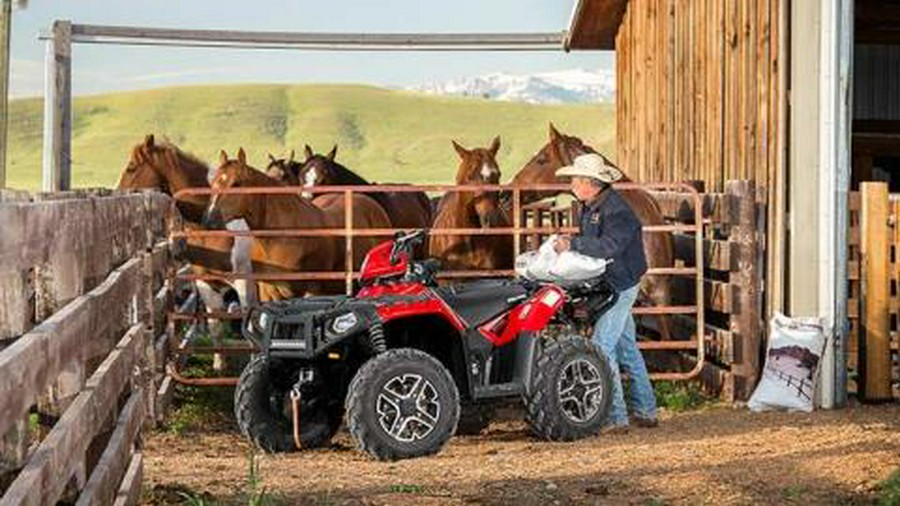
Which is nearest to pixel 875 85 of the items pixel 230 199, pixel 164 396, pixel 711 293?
pixel 711 293

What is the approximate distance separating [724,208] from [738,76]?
1.35 m

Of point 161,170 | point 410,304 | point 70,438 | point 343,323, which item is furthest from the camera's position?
point 161,170

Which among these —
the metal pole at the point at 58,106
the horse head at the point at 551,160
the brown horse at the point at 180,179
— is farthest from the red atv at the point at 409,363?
the metal pole at the point at 58,106

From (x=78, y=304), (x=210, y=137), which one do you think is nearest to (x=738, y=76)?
(x=78, y=304)

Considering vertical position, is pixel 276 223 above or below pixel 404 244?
above

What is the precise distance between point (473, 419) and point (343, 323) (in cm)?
191

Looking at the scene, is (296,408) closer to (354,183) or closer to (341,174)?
(354,183)

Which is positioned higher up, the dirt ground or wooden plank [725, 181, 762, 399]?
wooden plank [725, 181, 762, 399]

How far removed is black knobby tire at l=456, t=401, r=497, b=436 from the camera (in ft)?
33.9

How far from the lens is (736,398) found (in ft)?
39.8

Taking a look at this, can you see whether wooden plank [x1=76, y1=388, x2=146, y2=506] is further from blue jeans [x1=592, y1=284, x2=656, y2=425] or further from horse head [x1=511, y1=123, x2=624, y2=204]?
horse head [x1=511, y1=123, x2=624, y2=204]

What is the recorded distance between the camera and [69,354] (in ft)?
14.8

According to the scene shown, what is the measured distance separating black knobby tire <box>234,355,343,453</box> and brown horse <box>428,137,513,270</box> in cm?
417

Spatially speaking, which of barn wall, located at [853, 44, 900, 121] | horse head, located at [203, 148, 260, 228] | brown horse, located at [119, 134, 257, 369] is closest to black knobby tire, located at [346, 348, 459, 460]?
horse head, located at [203, 148, 260, 228]
